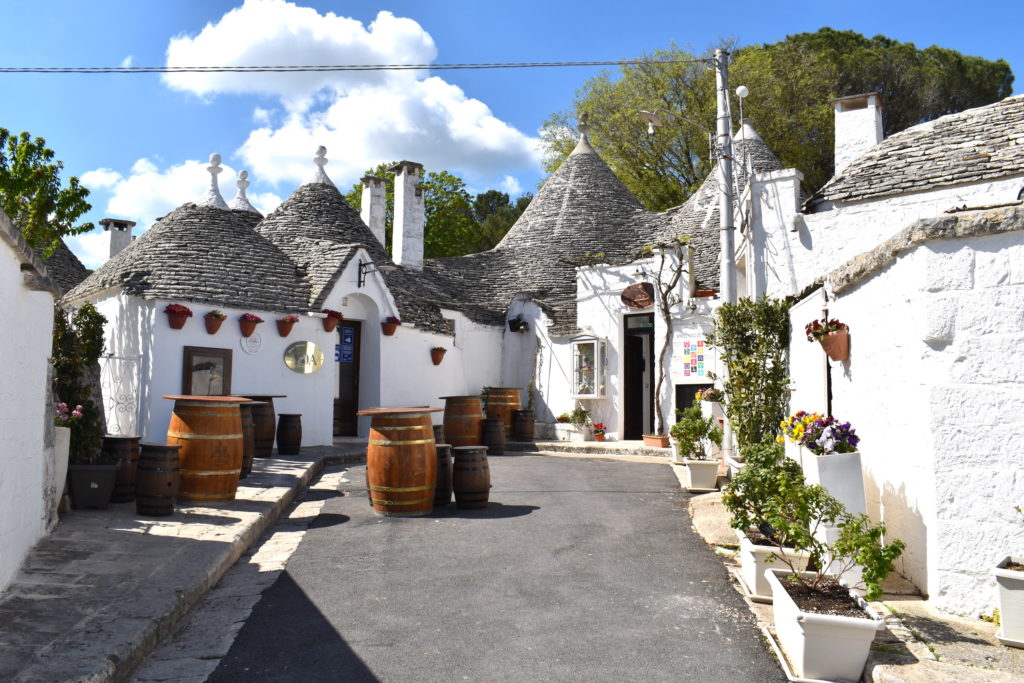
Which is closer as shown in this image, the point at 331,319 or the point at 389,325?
the point at 331,319

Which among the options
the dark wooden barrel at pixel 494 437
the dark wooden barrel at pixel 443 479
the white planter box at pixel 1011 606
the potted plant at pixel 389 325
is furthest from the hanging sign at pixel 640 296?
the white planter box at pixel 1011 606

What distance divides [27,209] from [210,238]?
3.05m

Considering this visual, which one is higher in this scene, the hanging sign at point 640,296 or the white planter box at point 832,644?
the hanging sign at point 640,296

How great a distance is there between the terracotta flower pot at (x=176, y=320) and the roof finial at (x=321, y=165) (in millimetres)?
7579

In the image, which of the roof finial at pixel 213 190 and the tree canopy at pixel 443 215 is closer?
the roof finial at pixel 213 190

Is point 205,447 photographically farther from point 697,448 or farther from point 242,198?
point 242,198

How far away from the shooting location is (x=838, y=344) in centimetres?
573

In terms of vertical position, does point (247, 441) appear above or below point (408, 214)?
below

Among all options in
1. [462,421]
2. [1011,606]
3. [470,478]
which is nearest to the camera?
[1011,606]

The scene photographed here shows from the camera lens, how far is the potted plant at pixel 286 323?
13125 mm

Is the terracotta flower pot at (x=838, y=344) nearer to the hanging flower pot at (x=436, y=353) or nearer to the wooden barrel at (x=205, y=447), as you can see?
the wooden barrel at (x=205, y=447)

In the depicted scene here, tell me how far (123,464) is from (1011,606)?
23.8ft

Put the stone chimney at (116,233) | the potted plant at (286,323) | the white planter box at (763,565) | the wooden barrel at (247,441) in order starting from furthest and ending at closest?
the stone chimney at (116,233) → the potted plant at (286,323) → the wooden barrel at (247,441) → the white planter box at (763,565)

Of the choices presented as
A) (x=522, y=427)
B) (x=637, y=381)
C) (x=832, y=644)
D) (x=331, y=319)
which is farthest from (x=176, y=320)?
(x=832, y=644)
